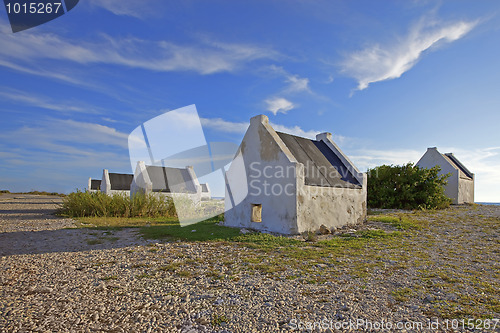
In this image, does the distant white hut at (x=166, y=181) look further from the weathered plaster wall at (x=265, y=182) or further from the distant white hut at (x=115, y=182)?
the weathered plaster wall at (x=265, y=182)

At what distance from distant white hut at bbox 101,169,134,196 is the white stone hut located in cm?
2109

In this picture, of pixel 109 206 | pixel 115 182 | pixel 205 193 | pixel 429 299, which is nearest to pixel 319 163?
pixel 429 299

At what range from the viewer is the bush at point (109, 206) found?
1493cm

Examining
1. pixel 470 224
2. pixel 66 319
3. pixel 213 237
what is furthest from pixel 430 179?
pixel 66 319

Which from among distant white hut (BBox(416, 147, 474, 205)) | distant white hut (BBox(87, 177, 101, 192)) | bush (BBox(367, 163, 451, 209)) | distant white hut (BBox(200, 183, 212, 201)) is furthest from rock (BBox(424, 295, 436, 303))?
distant white hut (BBox(87, 177, 101, 192))

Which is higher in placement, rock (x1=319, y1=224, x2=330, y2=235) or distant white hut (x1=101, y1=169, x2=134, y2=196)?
distant white hut (x1=101, y1=169, x2=134, y2=196)

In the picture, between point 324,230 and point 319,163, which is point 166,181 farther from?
point 324,230

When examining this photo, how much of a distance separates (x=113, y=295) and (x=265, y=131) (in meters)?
7.36

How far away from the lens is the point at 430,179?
19.7m

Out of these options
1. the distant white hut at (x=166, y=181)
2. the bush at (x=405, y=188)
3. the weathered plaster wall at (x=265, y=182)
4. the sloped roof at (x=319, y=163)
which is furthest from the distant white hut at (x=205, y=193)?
the weathered plaster wall at (x=265, y=182)

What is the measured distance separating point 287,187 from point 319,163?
3011 millimetres

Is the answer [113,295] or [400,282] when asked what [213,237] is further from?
[400,282]

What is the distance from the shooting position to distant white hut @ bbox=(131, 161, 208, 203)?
24.1 meters

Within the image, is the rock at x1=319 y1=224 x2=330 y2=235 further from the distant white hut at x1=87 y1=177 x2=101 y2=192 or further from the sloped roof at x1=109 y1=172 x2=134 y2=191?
the distant white hut at x1=87 y1=177 x2=101 y2=192
